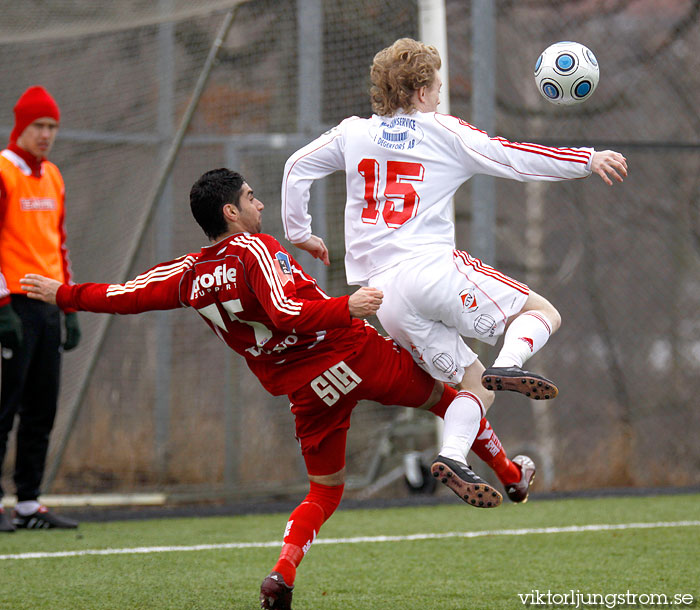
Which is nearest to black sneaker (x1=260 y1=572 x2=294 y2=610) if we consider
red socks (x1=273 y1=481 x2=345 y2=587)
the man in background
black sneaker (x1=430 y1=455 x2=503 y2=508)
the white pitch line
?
red socks (x1=273 y1=481 x2=345 y2=587)

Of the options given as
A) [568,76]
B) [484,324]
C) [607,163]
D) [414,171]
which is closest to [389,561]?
[484,324]

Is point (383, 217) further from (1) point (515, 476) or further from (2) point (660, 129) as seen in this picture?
(2) point (660, 129)

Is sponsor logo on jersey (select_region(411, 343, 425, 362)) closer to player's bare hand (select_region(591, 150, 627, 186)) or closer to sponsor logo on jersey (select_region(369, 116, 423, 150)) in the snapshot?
sponsor logo on jersey (select_region(369, 116, 423, 150))

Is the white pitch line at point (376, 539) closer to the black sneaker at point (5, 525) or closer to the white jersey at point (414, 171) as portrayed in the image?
the black sneaker at point (5, 525)

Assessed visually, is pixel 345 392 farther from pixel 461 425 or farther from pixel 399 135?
pixel 399 135

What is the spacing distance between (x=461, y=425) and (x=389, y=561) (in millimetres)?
1286

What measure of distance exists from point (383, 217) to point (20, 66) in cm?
475

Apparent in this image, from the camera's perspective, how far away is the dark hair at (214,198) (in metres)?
3.84

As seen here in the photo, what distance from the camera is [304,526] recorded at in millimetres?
3916

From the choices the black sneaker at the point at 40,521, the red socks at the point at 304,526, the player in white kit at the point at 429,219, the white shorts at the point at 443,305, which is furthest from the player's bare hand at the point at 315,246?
the black sneaker at the point at 40,521

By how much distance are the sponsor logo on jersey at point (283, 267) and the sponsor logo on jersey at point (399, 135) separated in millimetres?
548

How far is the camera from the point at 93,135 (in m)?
7.74

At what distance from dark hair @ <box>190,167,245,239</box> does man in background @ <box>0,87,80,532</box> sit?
83.8 inches

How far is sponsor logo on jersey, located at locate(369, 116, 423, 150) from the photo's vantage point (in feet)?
12.8
